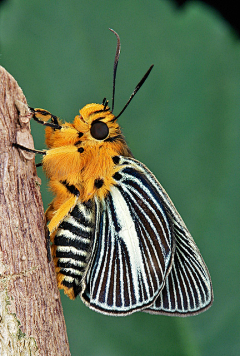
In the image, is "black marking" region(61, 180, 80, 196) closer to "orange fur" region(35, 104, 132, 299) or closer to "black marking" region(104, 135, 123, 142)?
"orange fur" region(35, 104, 132, 299)

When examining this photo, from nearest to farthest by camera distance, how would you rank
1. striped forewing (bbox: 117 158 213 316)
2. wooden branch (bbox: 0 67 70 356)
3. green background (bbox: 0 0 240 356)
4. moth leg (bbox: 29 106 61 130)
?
1. wooden branch (bbox: 0 67 70 356)
2. moth leg (bbox: 29 106 61 130)
3. striped forewing (bbox: 117 158 213 316)
4. green background (bbox: 0 0 240 356)

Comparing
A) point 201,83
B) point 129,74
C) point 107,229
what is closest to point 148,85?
point 129,74

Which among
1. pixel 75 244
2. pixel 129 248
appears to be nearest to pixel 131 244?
pixel 129 248

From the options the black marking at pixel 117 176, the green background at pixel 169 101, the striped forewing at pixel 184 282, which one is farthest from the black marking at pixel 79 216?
the green background at pixel 169 101

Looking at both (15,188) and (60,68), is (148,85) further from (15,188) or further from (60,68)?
(15,188)

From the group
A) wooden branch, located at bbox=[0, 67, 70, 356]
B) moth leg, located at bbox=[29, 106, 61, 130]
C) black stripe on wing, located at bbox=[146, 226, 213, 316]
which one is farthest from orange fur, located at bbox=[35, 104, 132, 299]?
black stripe on wing, located at bbox=[146, 226, 213, 316]

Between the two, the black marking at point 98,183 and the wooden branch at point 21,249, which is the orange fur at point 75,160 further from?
the wooden branch at point 21,249
